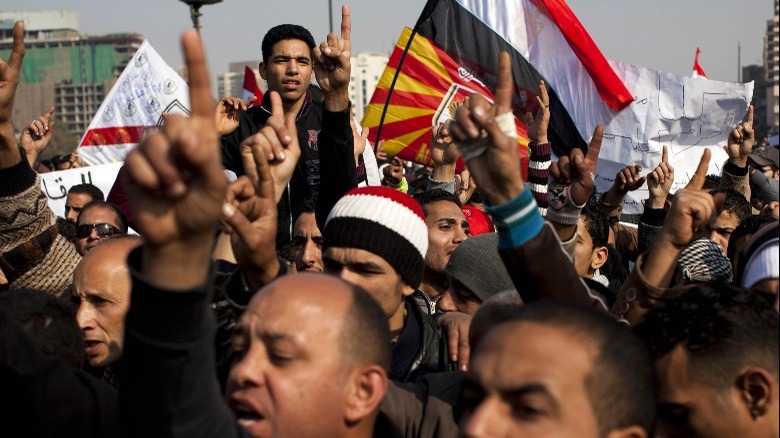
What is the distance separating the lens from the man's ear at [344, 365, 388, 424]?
8.86ft

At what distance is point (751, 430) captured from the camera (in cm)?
262

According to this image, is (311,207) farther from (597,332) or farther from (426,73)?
(426,73)

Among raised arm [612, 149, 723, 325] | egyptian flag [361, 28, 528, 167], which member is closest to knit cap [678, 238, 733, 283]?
raised arm [612, 149, 723, 325]

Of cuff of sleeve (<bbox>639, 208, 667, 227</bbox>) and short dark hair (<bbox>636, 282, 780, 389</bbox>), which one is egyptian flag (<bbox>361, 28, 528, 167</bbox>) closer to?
cuff of sleeve (<bbox>639, 208, 667, 227</bbox>)

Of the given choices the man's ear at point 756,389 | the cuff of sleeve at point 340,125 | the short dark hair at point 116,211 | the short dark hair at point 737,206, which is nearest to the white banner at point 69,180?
the short dark hair at point 116,211

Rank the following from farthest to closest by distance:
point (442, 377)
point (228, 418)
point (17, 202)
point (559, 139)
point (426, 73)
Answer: point (426, 73) < point (559, 139) < point (17, 202) < point (442, 377) < point (228, 418)

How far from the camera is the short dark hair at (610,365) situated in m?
2.45


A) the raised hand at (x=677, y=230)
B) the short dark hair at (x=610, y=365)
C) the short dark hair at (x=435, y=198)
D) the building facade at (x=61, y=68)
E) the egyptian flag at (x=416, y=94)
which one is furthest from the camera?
the building facade at (x=61, y=68)

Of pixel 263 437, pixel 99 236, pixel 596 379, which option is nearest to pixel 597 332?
pixel 596 379

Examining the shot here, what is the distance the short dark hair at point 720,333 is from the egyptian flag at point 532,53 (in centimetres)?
566

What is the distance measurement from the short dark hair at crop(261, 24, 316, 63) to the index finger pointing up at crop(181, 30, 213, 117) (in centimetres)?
412

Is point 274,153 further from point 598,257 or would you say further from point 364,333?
point 598,257

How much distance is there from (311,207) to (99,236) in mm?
1521

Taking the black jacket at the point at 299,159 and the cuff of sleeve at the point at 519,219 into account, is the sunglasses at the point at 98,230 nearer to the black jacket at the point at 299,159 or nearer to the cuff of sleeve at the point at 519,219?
the black jacket at the point at 299,159
